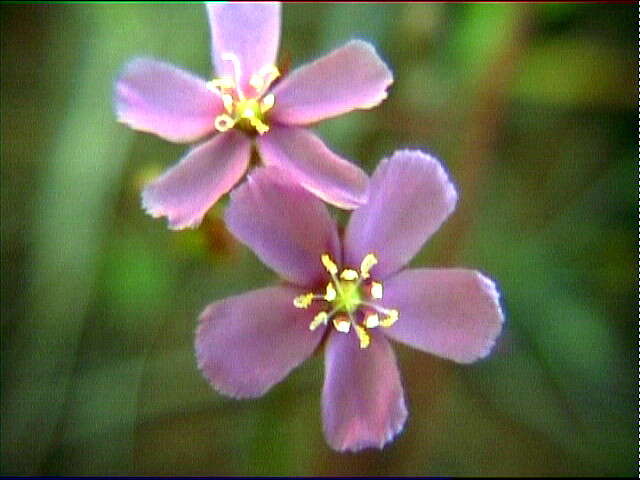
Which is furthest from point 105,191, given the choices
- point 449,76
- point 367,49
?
point 367,49

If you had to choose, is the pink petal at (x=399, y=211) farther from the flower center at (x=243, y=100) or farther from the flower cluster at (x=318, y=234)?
the flower center at (x=243, y=100)

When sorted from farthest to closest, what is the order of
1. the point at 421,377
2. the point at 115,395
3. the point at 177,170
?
the point at 115,395, the point at 421,377, the point at 177,170

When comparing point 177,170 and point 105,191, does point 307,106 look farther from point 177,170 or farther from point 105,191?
point 105,191

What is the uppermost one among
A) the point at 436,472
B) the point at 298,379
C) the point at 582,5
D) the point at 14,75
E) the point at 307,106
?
the point at 307,106

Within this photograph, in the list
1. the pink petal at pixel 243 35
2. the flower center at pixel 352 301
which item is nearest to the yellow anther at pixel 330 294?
the flower center at pixel 352 301

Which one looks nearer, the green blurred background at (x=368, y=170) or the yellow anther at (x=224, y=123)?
the yellow anther at (x=224, y=123)

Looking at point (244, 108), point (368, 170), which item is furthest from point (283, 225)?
point (368, 170)

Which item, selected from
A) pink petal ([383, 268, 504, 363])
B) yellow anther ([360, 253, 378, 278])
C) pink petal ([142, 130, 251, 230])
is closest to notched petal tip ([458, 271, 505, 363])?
pink petal ([383, 268, 504, 363])
